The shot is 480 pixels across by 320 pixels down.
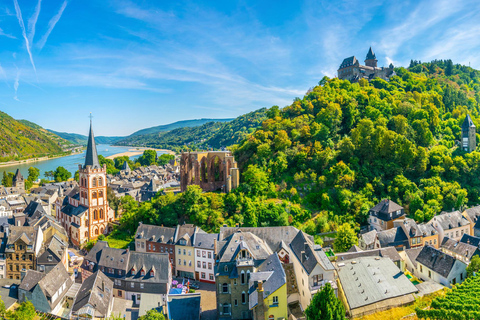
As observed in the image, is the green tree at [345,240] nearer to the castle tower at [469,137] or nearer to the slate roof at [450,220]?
the slate roof at [450,220]

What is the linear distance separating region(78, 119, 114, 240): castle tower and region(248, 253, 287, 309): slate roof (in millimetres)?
30686

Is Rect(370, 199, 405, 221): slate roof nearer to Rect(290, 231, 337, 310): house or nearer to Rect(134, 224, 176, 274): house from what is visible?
Rect(290, 231, 337, 310): house

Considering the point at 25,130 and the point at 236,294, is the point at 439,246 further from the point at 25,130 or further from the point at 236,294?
the point at 25,130

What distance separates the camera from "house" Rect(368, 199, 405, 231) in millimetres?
38812

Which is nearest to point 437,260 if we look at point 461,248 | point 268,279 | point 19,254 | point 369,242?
point 461,248

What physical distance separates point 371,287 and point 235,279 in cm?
1024

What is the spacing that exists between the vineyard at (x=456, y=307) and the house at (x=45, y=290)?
28659 millimetres

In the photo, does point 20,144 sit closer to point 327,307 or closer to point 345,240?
point 345,240

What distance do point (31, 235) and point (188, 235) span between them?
17932 millimetres

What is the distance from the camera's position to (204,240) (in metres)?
33.3

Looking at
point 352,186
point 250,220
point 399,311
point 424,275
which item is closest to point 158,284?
point 250,220

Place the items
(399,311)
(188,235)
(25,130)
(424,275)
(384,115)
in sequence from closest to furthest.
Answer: (399,311)
(424,275)
(188,235)
(384,115)
(25,130)

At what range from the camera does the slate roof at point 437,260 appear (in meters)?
28.0

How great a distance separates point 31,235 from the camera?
35.3m
